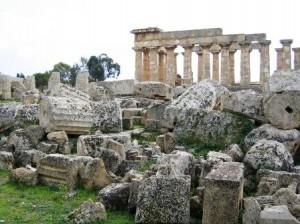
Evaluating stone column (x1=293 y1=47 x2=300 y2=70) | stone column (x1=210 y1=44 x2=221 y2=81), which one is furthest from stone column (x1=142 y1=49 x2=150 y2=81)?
stone column (x1=293 y1=47 x2=300 y2=70)

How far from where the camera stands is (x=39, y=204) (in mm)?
8875

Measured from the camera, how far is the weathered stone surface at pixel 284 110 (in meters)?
11.4

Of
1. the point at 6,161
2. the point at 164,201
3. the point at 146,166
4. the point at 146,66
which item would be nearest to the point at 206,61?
the point at 146,66

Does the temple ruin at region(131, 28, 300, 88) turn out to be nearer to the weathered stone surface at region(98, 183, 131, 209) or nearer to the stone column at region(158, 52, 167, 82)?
the stone column at region(158, 52, 167, 82)

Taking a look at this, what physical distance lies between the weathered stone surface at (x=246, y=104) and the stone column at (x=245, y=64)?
3112 centimetres

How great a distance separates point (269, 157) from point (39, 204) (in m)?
3.88

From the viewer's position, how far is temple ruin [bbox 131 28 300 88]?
45.0 m

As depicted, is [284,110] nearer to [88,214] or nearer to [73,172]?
[73,172]

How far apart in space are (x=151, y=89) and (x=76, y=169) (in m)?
13.4

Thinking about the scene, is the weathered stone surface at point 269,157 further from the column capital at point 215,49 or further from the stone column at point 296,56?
the stone column at point 296,56

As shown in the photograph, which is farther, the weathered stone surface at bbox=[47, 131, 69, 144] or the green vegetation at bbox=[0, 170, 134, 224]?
the weathered stone surface at bbox=[47, 131, 69, 144]

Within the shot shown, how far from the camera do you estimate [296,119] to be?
37.3ft

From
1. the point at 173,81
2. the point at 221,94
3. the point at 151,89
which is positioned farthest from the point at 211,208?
the point at 173,81

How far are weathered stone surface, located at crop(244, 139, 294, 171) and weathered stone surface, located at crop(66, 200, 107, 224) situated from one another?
10.1 ft
